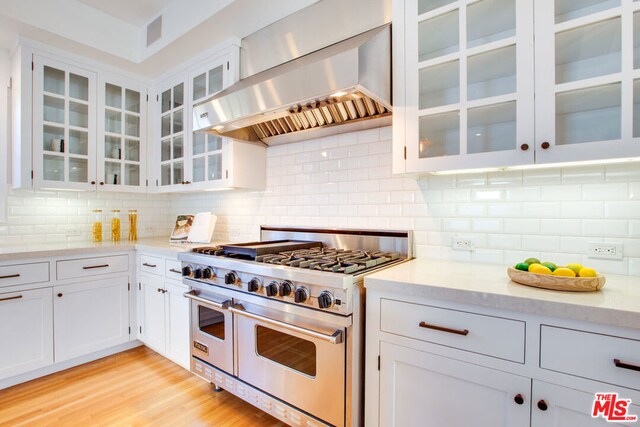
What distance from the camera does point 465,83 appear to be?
1.44 metres

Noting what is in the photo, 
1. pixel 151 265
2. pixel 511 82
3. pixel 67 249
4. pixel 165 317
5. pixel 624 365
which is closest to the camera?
pixel 624 365

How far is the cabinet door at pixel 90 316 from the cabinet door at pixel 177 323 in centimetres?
55

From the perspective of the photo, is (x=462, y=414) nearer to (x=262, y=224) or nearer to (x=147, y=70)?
(x=262, y=224)

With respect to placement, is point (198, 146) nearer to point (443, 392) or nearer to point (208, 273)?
point (208, 273)

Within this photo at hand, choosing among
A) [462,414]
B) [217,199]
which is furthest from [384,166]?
[217,199]

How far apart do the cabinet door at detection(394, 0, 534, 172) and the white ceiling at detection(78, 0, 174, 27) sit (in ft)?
6.57

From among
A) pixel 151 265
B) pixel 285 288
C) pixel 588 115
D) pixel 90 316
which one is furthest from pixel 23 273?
pixel 588 115

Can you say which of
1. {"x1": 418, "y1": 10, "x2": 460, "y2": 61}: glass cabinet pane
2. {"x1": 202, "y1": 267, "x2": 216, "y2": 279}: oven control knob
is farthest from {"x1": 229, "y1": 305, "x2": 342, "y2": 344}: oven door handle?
{"x1": 418, "y1": 10, "x2": 460, "y2": 61}: glass cabinet pane

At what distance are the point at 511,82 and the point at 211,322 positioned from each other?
2114 mm

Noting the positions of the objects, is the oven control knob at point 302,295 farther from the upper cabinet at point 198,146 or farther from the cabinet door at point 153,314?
Answer: the cabinet door at point 153,314

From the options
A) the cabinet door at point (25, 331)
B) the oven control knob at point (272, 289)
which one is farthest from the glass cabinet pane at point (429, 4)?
the cabinet door at point (25, 331)

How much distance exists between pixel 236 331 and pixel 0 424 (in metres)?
1.45

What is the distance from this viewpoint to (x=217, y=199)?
3088mm

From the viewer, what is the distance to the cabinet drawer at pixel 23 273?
2.09 m
